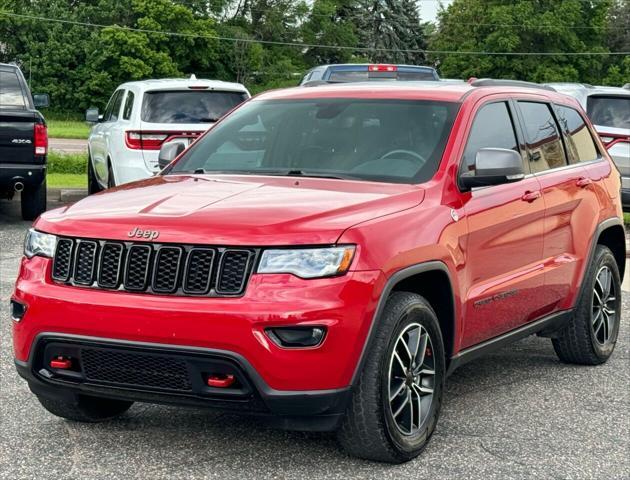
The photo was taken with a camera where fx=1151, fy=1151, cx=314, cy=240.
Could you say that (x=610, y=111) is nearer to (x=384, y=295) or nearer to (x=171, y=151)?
(x=171, y=151)

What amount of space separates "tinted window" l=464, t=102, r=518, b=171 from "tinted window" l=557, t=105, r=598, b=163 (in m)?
0.85

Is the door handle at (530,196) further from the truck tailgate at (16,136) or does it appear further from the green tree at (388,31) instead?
the green tree at (388,31)

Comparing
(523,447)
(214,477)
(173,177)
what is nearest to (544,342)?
(523,447)

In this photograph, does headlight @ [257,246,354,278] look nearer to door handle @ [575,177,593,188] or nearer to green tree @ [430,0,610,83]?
door handle @ [575,177,593,188]

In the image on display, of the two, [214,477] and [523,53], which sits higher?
[214,477]

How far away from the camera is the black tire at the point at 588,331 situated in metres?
7.09

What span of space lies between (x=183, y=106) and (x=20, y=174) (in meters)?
2.05

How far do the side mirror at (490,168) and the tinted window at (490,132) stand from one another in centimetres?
14

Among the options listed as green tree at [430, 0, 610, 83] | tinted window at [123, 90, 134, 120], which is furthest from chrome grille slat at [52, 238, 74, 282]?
green tree at [430, 0, 610, 83]

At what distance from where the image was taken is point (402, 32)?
315ft

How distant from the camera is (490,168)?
18.1 ft

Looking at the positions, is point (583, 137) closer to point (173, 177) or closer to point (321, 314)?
point (173, 177)

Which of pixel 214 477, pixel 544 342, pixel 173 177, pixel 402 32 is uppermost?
pixel 173 177

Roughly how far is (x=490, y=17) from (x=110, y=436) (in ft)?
262
